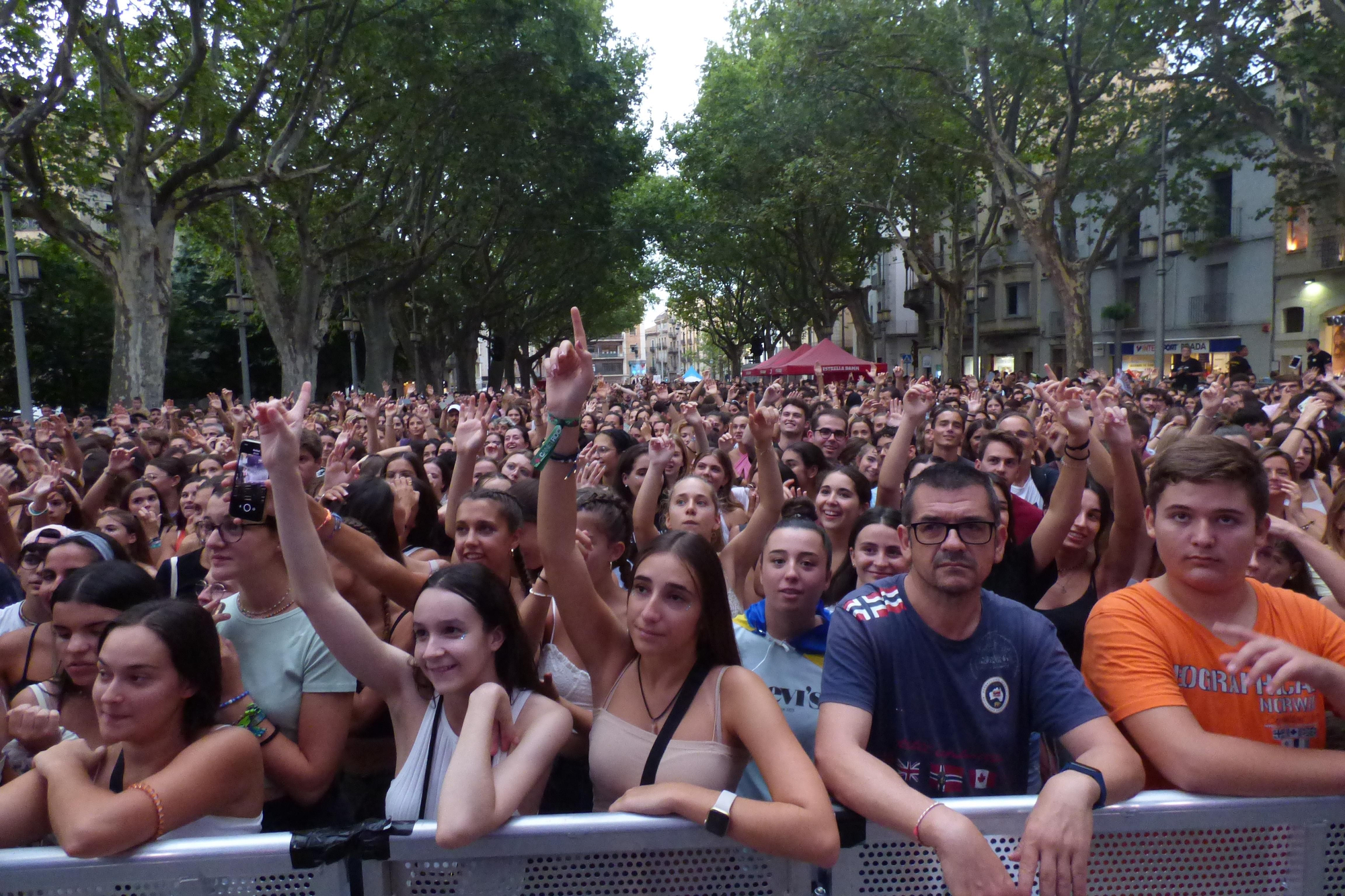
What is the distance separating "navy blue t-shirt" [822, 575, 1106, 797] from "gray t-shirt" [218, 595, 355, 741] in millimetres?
1459

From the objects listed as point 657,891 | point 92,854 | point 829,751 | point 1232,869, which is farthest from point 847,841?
point 92,854

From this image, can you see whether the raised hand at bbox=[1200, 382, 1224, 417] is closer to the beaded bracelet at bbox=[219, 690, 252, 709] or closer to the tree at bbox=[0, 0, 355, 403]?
the beaded bracelet at bbox=[219, 690, 252, 709]

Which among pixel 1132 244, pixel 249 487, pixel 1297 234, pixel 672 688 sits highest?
pixel 1132 244

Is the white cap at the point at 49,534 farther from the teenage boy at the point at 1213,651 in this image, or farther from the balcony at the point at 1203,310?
the balcony at the point at 1203,310

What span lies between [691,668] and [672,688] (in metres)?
0.07

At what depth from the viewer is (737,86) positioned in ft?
91.0

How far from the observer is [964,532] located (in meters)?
2.24

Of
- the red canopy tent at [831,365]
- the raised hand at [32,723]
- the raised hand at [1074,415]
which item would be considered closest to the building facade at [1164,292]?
the red canopy tent at [831,365]

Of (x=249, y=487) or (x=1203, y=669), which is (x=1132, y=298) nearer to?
(x=1203, y=669)

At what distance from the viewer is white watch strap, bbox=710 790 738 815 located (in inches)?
75.2

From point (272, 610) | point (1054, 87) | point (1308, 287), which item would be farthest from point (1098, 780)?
point (1308, 287)

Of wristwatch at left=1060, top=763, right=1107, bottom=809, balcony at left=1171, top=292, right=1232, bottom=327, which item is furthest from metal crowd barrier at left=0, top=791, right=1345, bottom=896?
balcony at left=1171, top=292, right=1232, bottom=327

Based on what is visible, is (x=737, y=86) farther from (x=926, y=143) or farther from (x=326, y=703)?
(x=326, y=703)

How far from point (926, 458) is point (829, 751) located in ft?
11.2
